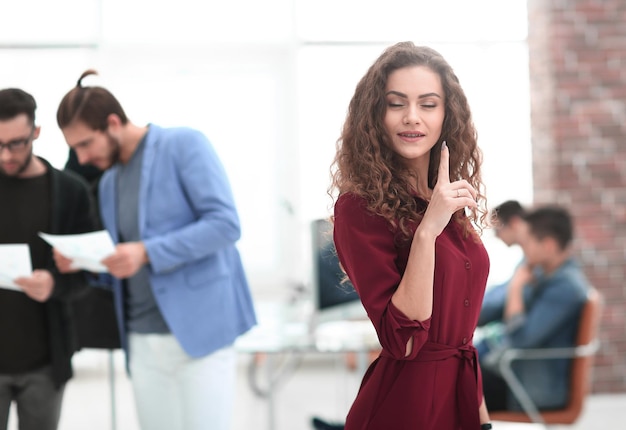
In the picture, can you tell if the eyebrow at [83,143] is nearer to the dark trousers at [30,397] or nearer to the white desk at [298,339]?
the dark trousers at [30,397]

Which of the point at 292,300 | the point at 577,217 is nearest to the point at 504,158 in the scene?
the point at 577,217

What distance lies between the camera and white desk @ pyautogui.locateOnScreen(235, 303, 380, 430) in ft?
11.4

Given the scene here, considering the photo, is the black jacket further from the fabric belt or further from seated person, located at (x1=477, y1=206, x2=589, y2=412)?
seated person, located at (x1=477, y1=206, x2=589, y2=412)

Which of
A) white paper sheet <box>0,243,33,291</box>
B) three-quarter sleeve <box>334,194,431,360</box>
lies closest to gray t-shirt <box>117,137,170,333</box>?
white paper sheet <box>0,243,33,291</box>

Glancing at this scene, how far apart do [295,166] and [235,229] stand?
160 inches

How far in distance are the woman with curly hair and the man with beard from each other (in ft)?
3.20

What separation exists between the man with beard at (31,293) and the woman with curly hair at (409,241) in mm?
975

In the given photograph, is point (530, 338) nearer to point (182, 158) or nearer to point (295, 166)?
point (182, 158)

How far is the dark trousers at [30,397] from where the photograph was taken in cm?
222

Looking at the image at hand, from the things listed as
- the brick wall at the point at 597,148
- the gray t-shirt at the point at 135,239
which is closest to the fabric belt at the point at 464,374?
the gray t-shirt at the point at 135,239

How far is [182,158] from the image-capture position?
2.52 metres

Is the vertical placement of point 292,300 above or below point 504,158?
below

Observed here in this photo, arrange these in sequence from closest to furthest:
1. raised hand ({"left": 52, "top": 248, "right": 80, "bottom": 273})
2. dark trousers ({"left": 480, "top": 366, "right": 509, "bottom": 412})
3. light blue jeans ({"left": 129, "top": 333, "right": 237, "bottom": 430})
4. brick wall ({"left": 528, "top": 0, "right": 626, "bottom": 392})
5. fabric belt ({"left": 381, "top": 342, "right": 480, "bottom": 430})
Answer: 1. fabric belt ({"left": 381, "top": 342, "right": 480, "bottom": 430})
2. raised hand ({"left": 52, "top": 248, "right": 80, "bottom": 273})
3. light blue jeans ({"left": 129, "top": 333, "right": 237, "bottom": 430})
4. dark trousers ({"left": 480, "top": 366, "right": 509, "bottom": 412})
5. brick wall ({"left": 528, "top": 0, "right": 626, "bottom": 392})

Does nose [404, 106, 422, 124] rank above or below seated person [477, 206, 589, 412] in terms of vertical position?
above
